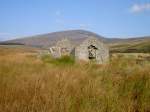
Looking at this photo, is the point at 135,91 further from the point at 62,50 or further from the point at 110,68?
the point at 62,50

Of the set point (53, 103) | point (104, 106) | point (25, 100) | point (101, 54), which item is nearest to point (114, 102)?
point (104, 106)

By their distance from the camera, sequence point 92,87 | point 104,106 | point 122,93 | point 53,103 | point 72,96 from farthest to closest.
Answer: point 122,93 < point 92,87 < point 72,96 < point 104,106 < point 53,103

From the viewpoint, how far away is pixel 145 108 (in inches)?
144

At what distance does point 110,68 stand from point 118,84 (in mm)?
1275

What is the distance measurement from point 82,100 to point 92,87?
1.71 feet

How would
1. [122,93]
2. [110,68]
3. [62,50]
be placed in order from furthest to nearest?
[62,50], [110,68], [122,93]

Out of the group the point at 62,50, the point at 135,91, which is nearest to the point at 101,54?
the point at 62,50

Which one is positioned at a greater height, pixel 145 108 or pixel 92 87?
pixel 92 87

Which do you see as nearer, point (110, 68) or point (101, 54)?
point (110, 68)

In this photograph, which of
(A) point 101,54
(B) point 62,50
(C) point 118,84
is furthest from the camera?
(B) point 62,50

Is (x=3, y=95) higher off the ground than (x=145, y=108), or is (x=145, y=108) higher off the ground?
(x=3, y=95)

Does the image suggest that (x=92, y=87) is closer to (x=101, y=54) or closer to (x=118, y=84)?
(x=118, y=84)

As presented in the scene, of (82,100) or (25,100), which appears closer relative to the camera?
(25,100)

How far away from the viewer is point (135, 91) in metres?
4.34
